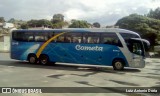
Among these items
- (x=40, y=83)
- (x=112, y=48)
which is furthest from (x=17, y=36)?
(x=40, y=83)

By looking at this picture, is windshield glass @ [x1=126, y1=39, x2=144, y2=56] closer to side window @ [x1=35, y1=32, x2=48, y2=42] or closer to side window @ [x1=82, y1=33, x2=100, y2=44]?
side window @ [x1=82, y1=33, x2=100, y2=44]

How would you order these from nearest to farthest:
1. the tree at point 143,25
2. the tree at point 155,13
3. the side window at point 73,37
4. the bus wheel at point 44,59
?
1. the side window at point 73,37
2. the bus wheel at point 44,59
3. the tree at point 143,25
4. the tree at point 155,13

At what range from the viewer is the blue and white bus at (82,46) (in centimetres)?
1881

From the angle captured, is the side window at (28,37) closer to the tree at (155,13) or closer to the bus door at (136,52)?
the bus door at (136,52)

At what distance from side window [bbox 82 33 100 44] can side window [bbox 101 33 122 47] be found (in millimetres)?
374

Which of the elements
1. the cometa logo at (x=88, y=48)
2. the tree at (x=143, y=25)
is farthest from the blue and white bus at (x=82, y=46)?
the tree at (x=143, y=25)

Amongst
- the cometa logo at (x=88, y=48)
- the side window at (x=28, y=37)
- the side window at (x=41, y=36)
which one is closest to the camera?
the cometa logo at (x=88, y=48)

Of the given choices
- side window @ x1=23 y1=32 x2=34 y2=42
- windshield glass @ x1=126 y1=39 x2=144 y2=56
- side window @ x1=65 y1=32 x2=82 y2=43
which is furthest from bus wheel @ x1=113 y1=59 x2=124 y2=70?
side window @ x1=23 y1=32 x2=34 y2=42

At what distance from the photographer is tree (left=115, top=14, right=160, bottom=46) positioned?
192ft

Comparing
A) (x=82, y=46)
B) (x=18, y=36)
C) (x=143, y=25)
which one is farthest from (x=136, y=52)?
(x=143, y=25)

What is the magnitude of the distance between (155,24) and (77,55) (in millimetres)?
46924

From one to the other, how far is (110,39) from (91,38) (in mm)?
1429

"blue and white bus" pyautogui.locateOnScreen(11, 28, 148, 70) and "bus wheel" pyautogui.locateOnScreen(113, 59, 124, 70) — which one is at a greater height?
"blue and white bus" pyautogui.locateOnScreen(11, 28, 148, 70)

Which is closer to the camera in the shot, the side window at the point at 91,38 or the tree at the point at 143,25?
the side window at the point at 91,38
